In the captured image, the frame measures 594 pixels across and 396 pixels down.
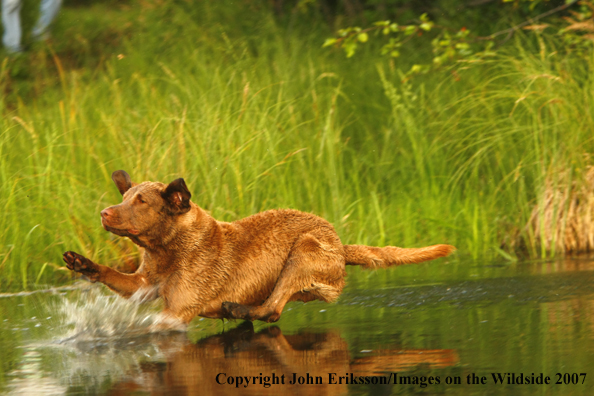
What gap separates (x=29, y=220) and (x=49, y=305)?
1736mm

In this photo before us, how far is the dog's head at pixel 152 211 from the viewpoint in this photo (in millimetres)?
5270

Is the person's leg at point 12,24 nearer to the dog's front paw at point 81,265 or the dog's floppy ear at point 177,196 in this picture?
the dog's floppy ear at point 177,196

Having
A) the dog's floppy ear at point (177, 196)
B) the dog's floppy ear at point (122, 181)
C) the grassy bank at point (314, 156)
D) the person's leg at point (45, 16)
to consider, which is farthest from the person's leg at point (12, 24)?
the dog's floppy ear at point (177, 196)

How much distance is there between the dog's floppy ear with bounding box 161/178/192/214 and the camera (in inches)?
210

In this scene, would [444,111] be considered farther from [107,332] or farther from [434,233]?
[107,332]

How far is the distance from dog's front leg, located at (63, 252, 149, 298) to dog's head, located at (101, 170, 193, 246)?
0.82 ft

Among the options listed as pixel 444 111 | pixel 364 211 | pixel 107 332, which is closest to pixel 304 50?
pixel 444 111

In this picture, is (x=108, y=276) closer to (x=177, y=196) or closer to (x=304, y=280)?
(x=177, y=196)

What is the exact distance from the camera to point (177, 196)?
543cm

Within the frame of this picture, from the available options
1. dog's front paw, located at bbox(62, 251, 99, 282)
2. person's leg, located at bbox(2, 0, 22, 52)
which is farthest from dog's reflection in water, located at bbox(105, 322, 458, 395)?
person's leg, located at bbox(2, 0, 22, 52)

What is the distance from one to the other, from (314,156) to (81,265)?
4.37 m

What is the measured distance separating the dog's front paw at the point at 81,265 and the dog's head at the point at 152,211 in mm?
261

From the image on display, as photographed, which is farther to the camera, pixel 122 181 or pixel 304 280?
pixel 122 181

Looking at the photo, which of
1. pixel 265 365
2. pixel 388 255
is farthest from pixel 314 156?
pixel 265 365
